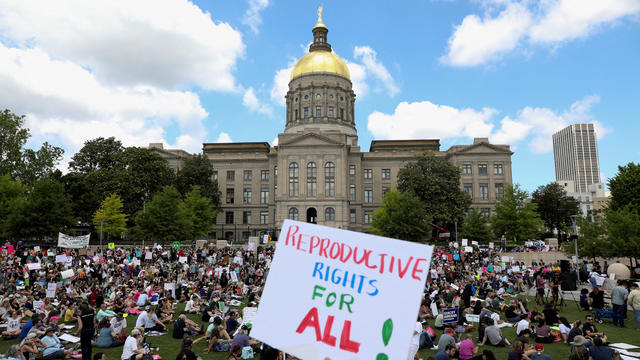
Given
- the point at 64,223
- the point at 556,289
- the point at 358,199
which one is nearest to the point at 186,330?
the point at 556,289

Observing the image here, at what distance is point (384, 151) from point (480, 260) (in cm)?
4390

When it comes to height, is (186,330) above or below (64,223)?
below

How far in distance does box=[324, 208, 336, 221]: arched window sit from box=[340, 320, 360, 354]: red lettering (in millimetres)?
63095

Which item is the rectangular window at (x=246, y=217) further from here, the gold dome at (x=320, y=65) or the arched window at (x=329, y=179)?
the gold dome at (x=320, y=65)

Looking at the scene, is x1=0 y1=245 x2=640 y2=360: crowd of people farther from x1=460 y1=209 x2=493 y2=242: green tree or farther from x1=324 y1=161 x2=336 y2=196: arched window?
x1=324 y1=161 x2=336 y2=196: arched window

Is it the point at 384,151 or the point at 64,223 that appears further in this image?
the point at 384,151

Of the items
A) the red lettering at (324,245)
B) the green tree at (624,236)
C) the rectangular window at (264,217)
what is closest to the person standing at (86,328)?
the red lettering at (324,245)

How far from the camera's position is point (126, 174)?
192 feet

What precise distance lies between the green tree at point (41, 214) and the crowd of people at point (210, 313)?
1674cm

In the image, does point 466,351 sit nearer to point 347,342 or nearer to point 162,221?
point 347,342

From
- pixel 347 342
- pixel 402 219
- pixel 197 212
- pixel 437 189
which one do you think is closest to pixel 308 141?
pixel 197 212

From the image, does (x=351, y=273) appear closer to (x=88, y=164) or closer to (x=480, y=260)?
(x=480, y=260)

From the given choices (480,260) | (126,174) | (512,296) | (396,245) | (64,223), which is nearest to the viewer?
(396,245)

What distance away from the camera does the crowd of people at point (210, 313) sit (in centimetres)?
1177
